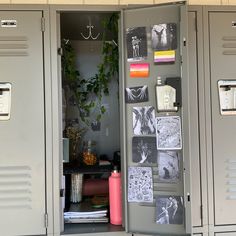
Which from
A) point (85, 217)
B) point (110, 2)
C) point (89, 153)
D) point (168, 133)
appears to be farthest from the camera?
point (89, 153)

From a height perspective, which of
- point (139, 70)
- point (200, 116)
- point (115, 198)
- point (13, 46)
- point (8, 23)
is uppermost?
point (8, 23)

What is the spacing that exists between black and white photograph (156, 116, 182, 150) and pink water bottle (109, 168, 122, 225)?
34 centimetres

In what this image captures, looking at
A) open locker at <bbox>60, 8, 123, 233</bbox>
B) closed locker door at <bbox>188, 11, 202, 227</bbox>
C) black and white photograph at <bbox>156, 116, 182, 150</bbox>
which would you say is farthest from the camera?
open locker at <bbox>60, 8, 123, 233</bbox>

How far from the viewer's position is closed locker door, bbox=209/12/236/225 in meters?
1.93

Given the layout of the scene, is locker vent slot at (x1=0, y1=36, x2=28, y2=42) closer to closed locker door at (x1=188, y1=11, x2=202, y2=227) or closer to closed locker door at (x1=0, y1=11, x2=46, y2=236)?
closed locker door at (x1=0, y1=11, x2=46, y2=236)

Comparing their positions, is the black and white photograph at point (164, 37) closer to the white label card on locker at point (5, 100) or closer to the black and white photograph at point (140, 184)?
the black and white photograph at point (140, 184)

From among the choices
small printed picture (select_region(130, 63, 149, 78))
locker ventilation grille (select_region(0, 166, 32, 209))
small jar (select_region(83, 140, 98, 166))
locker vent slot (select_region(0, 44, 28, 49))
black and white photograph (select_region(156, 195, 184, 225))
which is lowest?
black and white photograph (select_region(156, 195, 184, 225))

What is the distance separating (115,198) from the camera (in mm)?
1986

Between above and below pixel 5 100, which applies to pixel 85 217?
below

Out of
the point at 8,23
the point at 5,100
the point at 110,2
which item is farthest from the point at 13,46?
the point at 110,2

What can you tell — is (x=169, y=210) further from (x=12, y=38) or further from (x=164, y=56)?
(x=12, y=38)

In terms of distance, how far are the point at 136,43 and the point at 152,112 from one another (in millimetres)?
391

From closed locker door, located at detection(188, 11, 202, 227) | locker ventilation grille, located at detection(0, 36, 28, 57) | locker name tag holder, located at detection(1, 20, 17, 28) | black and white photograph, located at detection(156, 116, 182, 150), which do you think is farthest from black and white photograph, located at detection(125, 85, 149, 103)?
locker name tag holder, located at detection(1, 20, 17, 28)

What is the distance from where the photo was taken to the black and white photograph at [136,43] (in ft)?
6.05
